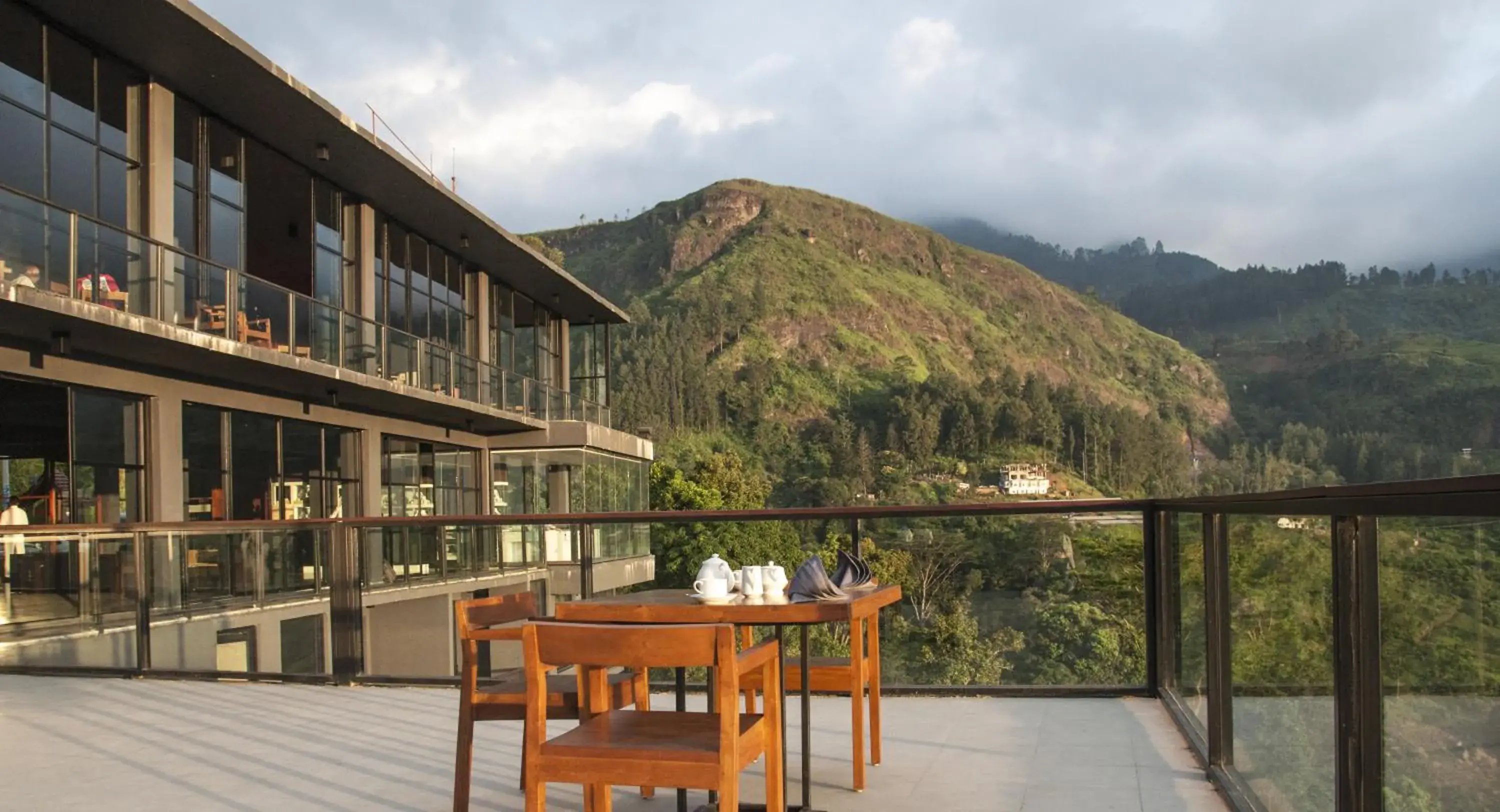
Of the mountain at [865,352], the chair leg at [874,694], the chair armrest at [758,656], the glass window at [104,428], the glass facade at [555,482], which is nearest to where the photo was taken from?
the chair armrest at [758,656]

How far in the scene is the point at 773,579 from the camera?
168 inches

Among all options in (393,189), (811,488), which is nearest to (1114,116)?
(811,488)

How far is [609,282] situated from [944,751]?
10457cm

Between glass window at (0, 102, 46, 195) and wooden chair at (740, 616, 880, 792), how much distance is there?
1089cm

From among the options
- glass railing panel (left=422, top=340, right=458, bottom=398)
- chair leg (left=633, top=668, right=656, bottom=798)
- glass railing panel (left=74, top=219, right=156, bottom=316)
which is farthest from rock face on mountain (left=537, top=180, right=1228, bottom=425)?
chair leg (left=633, top=668, right=656, bottom=798)

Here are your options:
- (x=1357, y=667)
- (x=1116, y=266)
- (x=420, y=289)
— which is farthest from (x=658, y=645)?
(x=1116, y=266)

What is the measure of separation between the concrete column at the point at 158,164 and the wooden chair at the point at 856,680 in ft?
38.4

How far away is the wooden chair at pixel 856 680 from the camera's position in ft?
15.1

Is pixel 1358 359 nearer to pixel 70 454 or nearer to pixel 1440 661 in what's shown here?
pixel 70 454

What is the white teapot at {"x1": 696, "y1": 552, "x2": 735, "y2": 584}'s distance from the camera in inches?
166

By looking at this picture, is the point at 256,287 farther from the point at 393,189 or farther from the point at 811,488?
the point at 811,488

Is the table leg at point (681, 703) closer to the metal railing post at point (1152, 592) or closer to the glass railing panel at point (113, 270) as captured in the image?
the metal railing post at point (1152, 592)

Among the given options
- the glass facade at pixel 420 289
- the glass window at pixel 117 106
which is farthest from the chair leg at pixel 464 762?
the glass facade at pixel 420 289

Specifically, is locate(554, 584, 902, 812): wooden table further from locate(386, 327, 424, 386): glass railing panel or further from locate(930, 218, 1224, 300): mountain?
locate(930, 218, 1224, 300): mountain
